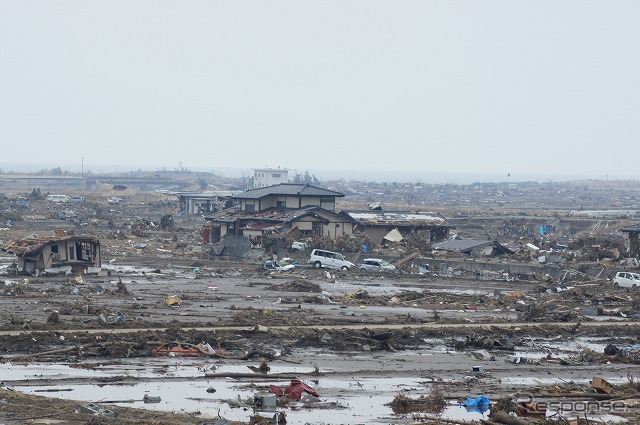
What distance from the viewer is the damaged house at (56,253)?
1507 inches

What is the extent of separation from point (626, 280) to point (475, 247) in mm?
11120

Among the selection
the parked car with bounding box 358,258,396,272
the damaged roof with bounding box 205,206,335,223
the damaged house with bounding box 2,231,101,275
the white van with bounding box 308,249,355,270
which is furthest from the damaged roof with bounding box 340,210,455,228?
the damaged house with bounding box 2,231,101,275

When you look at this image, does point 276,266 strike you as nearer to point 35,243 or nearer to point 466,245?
point 466,245

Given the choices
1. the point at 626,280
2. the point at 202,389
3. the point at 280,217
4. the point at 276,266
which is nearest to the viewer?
the point at 202,389

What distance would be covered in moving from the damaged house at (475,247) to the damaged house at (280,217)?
605 cm

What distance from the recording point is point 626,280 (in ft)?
126

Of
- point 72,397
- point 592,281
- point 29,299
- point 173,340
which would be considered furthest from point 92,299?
point 592,281

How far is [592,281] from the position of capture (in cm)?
3972

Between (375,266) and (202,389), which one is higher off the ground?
(202,389)

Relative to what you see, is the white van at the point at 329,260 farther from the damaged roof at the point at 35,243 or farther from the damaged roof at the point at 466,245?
the damaged roof at the point at 35,243

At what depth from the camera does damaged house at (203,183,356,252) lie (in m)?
53.0

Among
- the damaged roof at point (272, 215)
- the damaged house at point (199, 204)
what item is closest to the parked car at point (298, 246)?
the damaged roof at point (272, 215)

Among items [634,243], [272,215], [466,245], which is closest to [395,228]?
[272,215]

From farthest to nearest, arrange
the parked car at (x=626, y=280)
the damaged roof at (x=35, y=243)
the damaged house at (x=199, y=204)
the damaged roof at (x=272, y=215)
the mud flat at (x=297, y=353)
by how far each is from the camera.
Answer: the damaged house at (x=199, y=204)
the damaged roof at (x=272, y=215)
the damaged roof at (x=35, y=243)
the parked car at (x=626, y=280)
the mud flat at (x=297, y=353)
